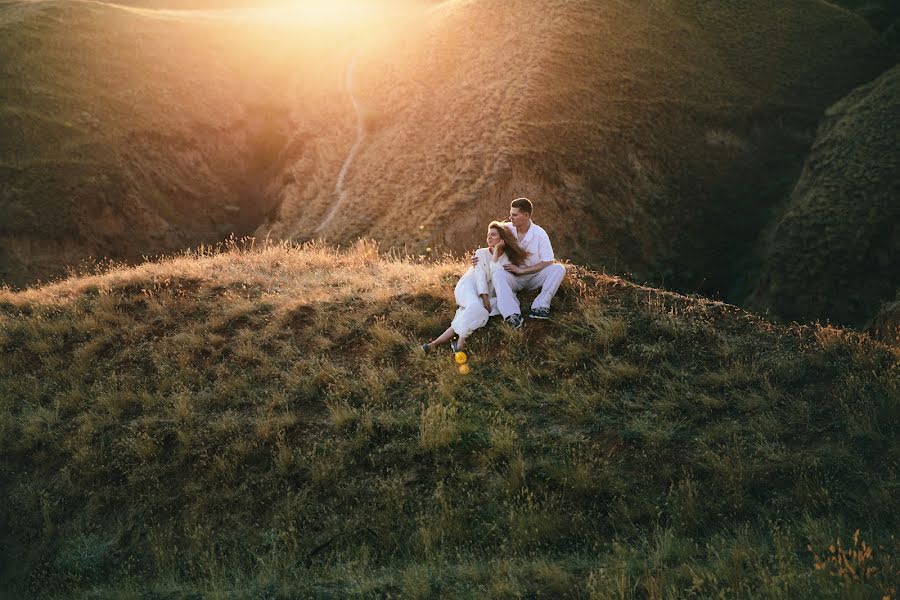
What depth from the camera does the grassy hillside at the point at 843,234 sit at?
85.8 feet

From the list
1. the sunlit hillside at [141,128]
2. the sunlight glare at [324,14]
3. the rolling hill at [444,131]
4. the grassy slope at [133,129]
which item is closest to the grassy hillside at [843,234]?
the rolling hill at [444,131]

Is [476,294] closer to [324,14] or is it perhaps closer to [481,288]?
[481,288]

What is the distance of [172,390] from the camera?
10219 mm

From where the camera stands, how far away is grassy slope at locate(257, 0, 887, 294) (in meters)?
29.5

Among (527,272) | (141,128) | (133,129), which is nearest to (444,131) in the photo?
(141,128)

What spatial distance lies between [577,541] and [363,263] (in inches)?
363

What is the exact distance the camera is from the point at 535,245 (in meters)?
9.82

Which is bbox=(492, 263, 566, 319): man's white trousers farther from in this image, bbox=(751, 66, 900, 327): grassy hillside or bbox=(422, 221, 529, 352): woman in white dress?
bbox=(751, 66, 900, 327): grassy hillside

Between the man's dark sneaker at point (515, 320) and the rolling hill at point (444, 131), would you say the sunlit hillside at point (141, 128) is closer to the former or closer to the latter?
the rolling hill at point (444, 131)

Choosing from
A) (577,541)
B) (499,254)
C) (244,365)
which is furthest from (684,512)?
(244,365)

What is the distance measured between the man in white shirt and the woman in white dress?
0.49ft

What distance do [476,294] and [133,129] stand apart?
32534mm

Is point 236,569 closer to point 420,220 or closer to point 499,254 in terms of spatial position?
point 499,254

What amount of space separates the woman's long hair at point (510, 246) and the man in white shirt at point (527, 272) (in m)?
0.09
